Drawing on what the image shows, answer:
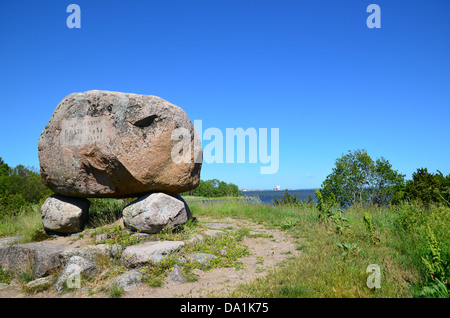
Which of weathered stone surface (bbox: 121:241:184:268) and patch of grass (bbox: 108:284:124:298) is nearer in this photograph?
patch of grass (bbox: 108:284:124:298)

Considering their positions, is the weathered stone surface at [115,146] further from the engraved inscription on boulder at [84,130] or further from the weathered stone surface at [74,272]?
the weathered stone surface at [74,272]

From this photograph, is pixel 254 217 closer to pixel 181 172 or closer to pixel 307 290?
pixel 181 172

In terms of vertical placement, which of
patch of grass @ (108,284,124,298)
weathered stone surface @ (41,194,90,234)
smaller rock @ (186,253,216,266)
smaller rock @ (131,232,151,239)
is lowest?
patch of grass @ (108,284,124,298)

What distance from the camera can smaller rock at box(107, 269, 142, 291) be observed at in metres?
5.53

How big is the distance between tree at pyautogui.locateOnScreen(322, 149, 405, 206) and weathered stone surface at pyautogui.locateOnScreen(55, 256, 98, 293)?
1732cm

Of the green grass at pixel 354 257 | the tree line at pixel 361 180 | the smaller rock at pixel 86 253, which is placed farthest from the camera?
the tree line at pixel 361 180

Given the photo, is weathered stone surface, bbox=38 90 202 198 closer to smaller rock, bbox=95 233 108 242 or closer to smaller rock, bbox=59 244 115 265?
smaller rock, bbox=95 233 108 242

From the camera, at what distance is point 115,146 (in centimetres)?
775

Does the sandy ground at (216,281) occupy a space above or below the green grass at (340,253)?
below

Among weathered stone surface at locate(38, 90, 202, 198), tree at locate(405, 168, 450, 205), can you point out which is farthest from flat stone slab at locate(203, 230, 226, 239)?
tree at locate(405, 168, 450, 205)

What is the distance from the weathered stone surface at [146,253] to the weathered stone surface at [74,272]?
684 millimetres

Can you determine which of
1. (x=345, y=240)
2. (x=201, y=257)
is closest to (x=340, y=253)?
(x=345, y=240)

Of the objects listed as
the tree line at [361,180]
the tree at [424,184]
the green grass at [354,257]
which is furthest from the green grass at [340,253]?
the tree line at [361,180]

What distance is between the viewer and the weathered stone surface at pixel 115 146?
25.6 feet
